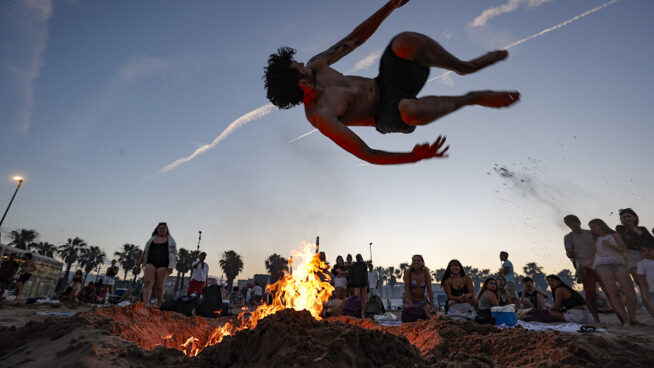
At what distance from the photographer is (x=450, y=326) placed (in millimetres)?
3822

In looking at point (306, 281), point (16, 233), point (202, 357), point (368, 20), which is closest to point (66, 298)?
point (306, 281)

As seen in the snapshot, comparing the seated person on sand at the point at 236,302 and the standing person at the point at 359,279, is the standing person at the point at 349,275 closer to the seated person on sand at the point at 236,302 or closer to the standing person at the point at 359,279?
the standing person at the point at 359,279

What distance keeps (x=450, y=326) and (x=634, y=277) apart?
4.84 m

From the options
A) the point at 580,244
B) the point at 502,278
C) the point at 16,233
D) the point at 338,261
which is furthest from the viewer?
the point at 16,233

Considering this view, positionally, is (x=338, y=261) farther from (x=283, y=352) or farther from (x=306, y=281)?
(x=283, y=352)

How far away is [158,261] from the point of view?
21.4 ft

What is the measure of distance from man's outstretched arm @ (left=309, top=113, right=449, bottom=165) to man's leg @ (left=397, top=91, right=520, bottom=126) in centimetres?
42

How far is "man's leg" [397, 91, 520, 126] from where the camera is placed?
254cm

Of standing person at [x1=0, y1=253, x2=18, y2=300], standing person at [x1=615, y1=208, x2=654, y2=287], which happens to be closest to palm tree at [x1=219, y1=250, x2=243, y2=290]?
standing person at [x1=0, y1=253, x2=18, y2=300]

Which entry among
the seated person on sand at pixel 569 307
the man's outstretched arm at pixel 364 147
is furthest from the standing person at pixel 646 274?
the man's outstretched arm at pixel 364 147

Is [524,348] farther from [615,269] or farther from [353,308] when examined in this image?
[353,308]

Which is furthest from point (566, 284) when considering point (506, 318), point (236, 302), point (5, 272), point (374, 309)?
point (236, 302)

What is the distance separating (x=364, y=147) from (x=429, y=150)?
0.54 m

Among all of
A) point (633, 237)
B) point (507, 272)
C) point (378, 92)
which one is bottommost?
point (507, 272)
